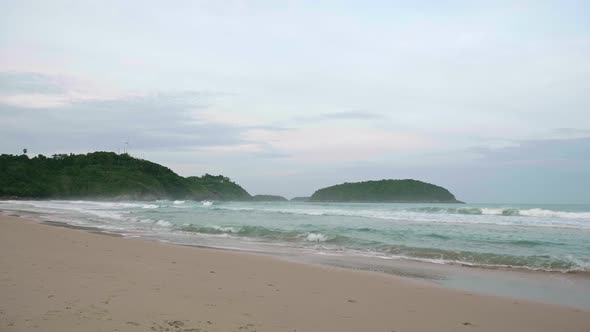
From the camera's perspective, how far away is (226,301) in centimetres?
554

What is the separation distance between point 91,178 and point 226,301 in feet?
299

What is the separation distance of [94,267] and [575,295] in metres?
8.30

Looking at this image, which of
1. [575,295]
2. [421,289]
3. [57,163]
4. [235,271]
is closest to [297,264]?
[235,271]

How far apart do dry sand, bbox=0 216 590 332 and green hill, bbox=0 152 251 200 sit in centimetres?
7290

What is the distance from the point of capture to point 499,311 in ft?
19.7

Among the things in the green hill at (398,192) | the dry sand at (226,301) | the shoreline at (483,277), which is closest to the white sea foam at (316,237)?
the shoreline at (483,277)

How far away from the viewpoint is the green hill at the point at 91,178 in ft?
239

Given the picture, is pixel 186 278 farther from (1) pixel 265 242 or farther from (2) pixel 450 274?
(1) pixel 265 242

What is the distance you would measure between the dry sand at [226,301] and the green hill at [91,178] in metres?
72.9

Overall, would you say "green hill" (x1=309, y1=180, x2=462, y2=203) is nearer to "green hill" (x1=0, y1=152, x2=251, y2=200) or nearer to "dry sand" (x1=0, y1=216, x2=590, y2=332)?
"green hill" (x1=0, y1=152, x2=251, y2=200)

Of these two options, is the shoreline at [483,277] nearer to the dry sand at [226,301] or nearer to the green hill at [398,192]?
the dry sand at [226,301]

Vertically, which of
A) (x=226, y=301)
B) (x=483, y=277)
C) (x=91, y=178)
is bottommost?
(x=483, y=277)

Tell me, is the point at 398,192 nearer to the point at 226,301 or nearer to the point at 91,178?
the point at 91,178

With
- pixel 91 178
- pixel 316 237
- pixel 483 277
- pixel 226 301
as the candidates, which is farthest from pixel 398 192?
pixel 226 301
